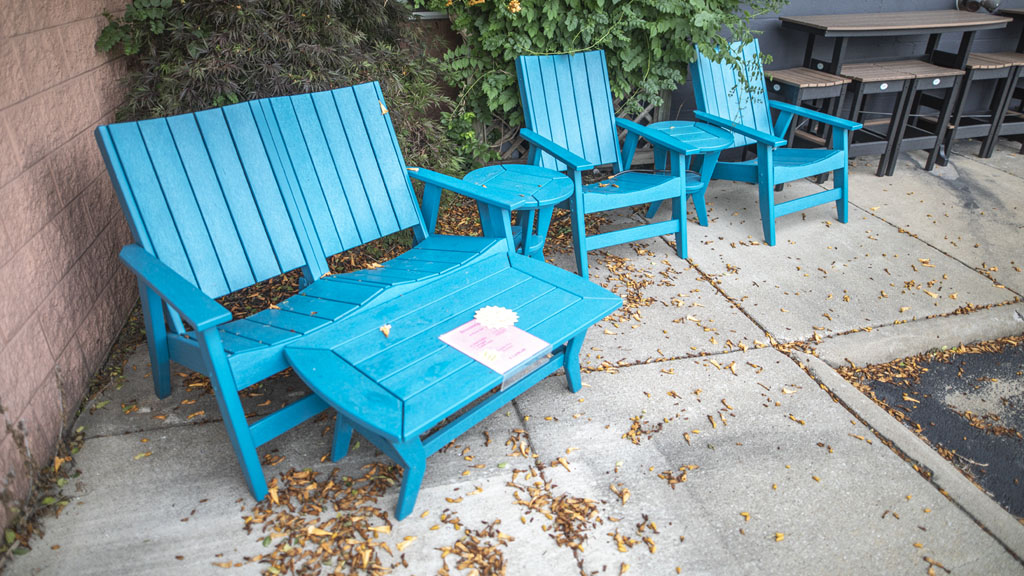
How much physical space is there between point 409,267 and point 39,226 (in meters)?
1.20

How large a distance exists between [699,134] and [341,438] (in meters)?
2.56

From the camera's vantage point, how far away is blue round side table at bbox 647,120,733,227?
11.1 feet

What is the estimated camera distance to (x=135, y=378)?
2.42 m

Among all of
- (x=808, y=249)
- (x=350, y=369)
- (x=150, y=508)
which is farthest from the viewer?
(x=808, y=249)

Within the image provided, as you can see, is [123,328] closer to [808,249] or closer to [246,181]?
[246,181]

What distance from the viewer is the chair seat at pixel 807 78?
13.1 feet

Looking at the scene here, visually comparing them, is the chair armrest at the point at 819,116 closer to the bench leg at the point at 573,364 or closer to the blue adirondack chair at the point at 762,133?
the blue adirondack chair at the point at 762,133

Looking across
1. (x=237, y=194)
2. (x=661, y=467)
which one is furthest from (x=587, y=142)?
(x=661, y=467)

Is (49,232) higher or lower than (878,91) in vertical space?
higher

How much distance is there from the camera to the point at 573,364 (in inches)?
91.5

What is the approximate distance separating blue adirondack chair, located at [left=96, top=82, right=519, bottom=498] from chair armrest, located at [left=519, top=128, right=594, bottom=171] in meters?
0.60

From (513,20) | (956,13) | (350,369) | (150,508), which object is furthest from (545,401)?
(956,13)

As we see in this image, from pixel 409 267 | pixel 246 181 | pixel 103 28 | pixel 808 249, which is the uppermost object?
pixel 103 28

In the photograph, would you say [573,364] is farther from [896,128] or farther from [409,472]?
[896,128]
